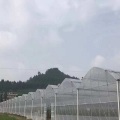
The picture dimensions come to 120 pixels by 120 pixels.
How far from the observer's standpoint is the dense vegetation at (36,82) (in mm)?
110438

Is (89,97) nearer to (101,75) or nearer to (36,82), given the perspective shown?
(101,75)

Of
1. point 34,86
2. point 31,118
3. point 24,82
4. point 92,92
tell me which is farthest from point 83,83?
point 24,82

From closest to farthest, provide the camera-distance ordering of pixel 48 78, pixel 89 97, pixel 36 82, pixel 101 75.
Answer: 1. pixel 101 75
2. pixel 89 97
3. pixel 48 78
4. pixel 36 82

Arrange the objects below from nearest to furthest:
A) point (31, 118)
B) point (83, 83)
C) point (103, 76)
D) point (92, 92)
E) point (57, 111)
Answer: point (103, 76) < point (92, 92) < point (83, 83) < point (57, 111) < point (31, 118)

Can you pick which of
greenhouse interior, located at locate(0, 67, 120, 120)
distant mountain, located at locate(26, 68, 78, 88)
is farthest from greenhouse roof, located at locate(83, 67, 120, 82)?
distant mountain, located at locate(26, 68, 78, 88)

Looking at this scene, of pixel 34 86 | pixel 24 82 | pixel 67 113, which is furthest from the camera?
pixel 24 82

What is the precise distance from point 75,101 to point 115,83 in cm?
906

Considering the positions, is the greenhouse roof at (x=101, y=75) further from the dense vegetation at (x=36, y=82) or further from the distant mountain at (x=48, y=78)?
the distant mountain at (x=48, y=78)

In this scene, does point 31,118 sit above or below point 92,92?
below

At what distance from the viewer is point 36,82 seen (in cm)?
12875

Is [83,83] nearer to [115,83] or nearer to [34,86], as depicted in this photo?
[115,83]

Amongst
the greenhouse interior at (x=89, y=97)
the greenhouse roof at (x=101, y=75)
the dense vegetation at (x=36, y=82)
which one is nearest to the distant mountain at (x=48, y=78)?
the dense vegetation at (x=36, y=82)

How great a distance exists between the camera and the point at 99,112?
23.9m

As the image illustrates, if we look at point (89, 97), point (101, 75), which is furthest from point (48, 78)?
point (101, 75)
